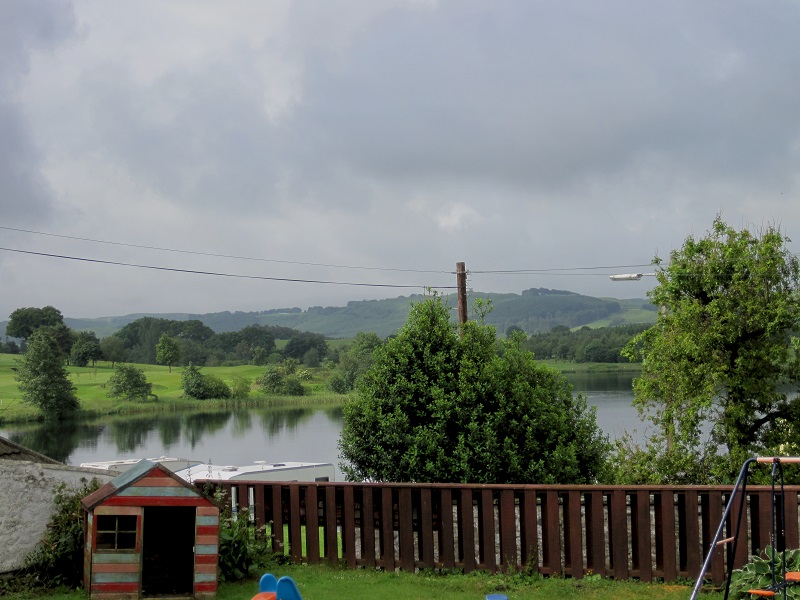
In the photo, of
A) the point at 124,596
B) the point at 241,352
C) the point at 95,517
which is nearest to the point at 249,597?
the point at 124,596

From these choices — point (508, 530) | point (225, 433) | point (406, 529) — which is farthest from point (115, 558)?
point (225, 433)

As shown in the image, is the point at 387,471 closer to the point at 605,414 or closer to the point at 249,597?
the point at 249,597

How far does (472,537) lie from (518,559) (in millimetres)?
558

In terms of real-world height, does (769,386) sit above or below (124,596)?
above

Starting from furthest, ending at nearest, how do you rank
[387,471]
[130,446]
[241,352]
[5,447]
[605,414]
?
[241,352]
[130,446]
[605,414]
[387,471]
[5,447]

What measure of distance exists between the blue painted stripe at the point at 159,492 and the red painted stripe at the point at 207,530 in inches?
12.1

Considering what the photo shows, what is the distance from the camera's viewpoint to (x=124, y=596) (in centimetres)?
784

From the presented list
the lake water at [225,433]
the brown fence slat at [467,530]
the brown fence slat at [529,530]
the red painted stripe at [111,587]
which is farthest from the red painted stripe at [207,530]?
the lake water at [225,433]

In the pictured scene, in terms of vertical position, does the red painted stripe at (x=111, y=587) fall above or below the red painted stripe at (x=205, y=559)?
below

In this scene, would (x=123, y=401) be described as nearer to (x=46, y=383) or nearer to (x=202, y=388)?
(x=202, y=388)

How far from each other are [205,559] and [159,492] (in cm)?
80

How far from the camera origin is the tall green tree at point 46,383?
63.3 m

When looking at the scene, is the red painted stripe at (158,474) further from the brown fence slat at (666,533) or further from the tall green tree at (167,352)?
the tall green tree at (167,352)

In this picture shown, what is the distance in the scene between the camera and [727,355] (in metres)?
14.9
